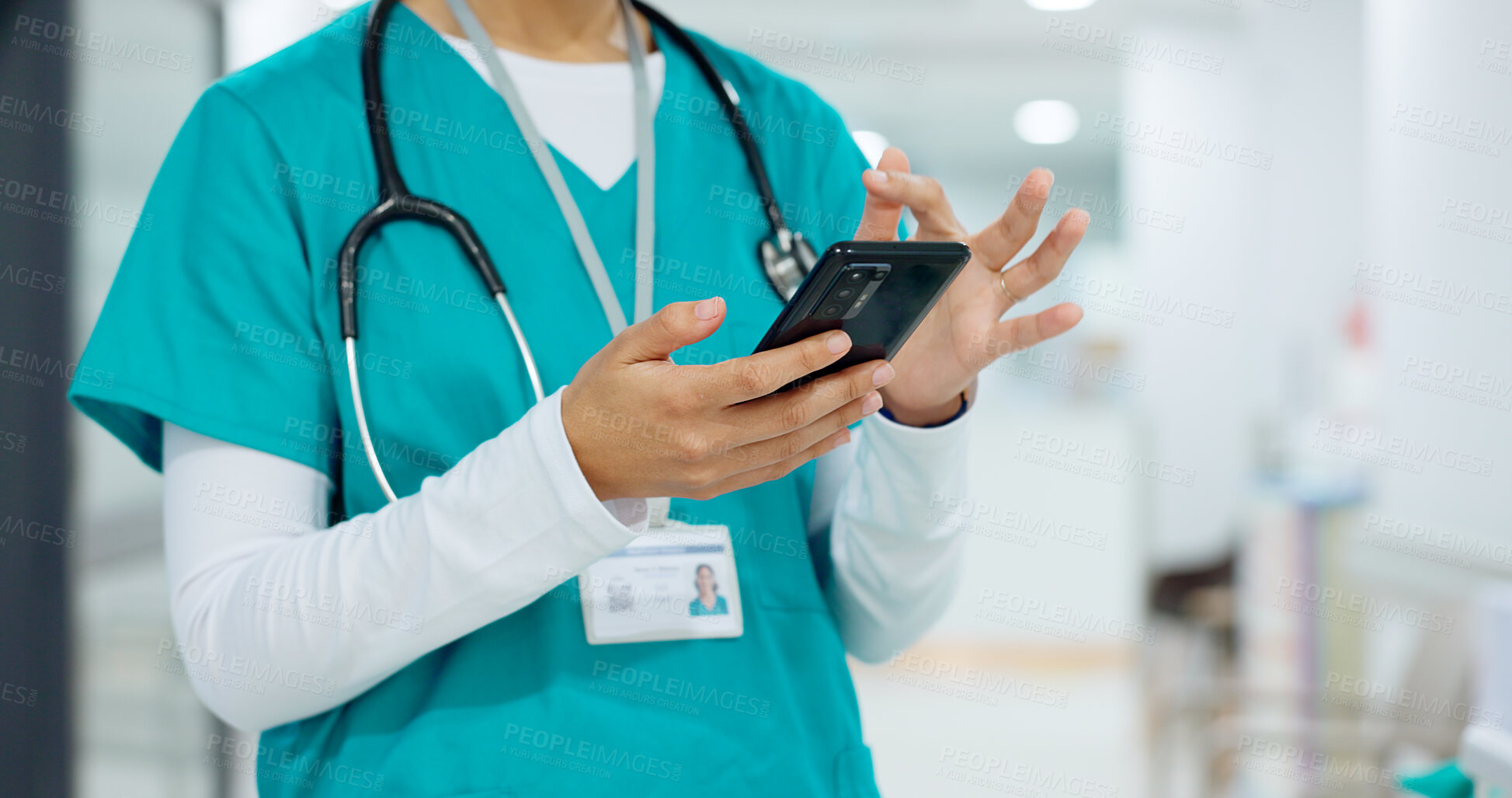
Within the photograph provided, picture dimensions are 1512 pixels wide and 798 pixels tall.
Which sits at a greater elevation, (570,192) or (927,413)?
(570,192)

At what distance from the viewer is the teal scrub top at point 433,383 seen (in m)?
0.65

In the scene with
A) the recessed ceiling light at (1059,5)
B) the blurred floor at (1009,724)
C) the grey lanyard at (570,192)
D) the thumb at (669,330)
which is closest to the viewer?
the thumb at (669,330)

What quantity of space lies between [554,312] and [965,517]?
34 cm

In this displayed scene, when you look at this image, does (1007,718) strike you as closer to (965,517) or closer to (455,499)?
(965,517)

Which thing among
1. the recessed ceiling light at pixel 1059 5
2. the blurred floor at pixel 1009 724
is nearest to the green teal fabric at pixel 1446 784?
the blurred floor at pixel 1009 724

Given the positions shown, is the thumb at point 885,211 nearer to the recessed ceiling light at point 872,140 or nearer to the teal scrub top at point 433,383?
the teal scrub top at point 433,383

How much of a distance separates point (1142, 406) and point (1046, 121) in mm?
1707

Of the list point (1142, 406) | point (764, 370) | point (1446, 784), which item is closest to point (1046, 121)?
point (1142, 406)

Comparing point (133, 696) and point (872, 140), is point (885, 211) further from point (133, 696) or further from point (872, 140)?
point (872, 140)

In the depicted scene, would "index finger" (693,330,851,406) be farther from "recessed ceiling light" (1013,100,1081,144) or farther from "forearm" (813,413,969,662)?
"recessed ceiling light" (1013,100,1081,144)

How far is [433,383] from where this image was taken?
0.69 m

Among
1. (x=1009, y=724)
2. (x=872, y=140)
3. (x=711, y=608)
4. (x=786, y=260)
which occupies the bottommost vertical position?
(x=1009, y=724)

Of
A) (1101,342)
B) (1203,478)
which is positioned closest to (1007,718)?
(1203,478)

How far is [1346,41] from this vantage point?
11.5 ft
